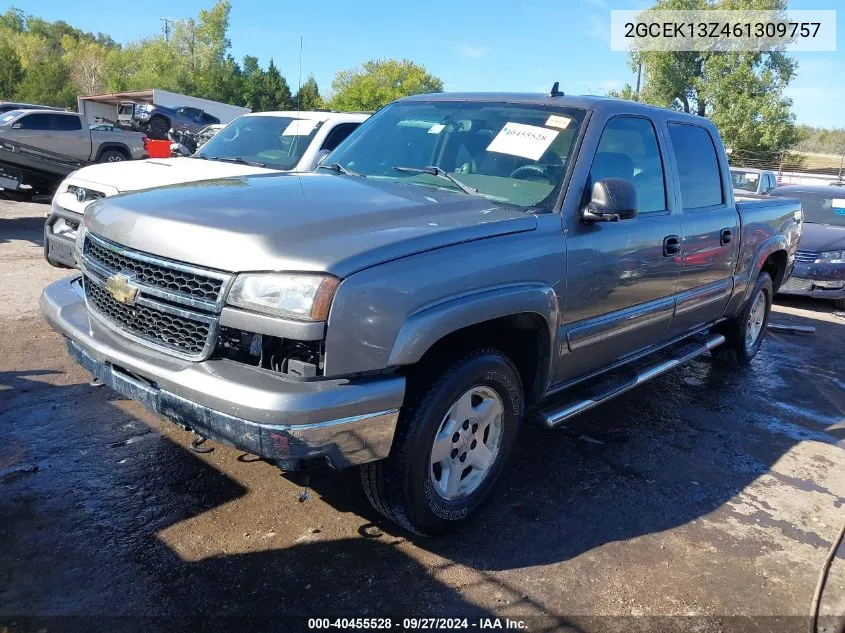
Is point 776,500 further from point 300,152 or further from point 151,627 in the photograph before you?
point 300,152

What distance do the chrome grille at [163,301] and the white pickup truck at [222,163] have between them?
8.36ft

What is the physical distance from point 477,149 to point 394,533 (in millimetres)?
2036

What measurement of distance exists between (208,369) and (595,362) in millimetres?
2182

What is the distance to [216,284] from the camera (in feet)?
8.41

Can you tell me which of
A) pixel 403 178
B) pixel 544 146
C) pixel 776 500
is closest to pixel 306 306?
pixel 403 178

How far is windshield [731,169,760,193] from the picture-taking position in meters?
13.2

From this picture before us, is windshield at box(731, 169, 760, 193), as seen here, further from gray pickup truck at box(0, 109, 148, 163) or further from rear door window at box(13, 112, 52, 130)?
rear door window at box(13, 112, 52, 130)

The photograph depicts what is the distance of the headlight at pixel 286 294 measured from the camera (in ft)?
7.93

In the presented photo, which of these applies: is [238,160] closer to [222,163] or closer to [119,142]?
[222,163]

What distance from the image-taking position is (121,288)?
2.88 m

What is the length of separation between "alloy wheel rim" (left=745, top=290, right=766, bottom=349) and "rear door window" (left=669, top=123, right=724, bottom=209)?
1.57 metres

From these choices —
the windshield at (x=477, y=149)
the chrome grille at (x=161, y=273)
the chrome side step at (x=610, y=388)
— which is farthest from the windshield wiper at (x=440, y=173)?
the chrome grille at (x=161, y=273)

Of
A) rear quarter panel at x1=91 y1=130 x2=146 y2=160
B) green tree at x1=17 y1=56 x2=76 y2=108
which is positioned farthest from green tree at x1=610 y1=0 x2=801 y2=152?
green tree at x1=17 y1=56 x2=76 y2=108

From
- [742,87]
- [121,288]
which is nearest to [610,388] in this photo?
[121,288]
